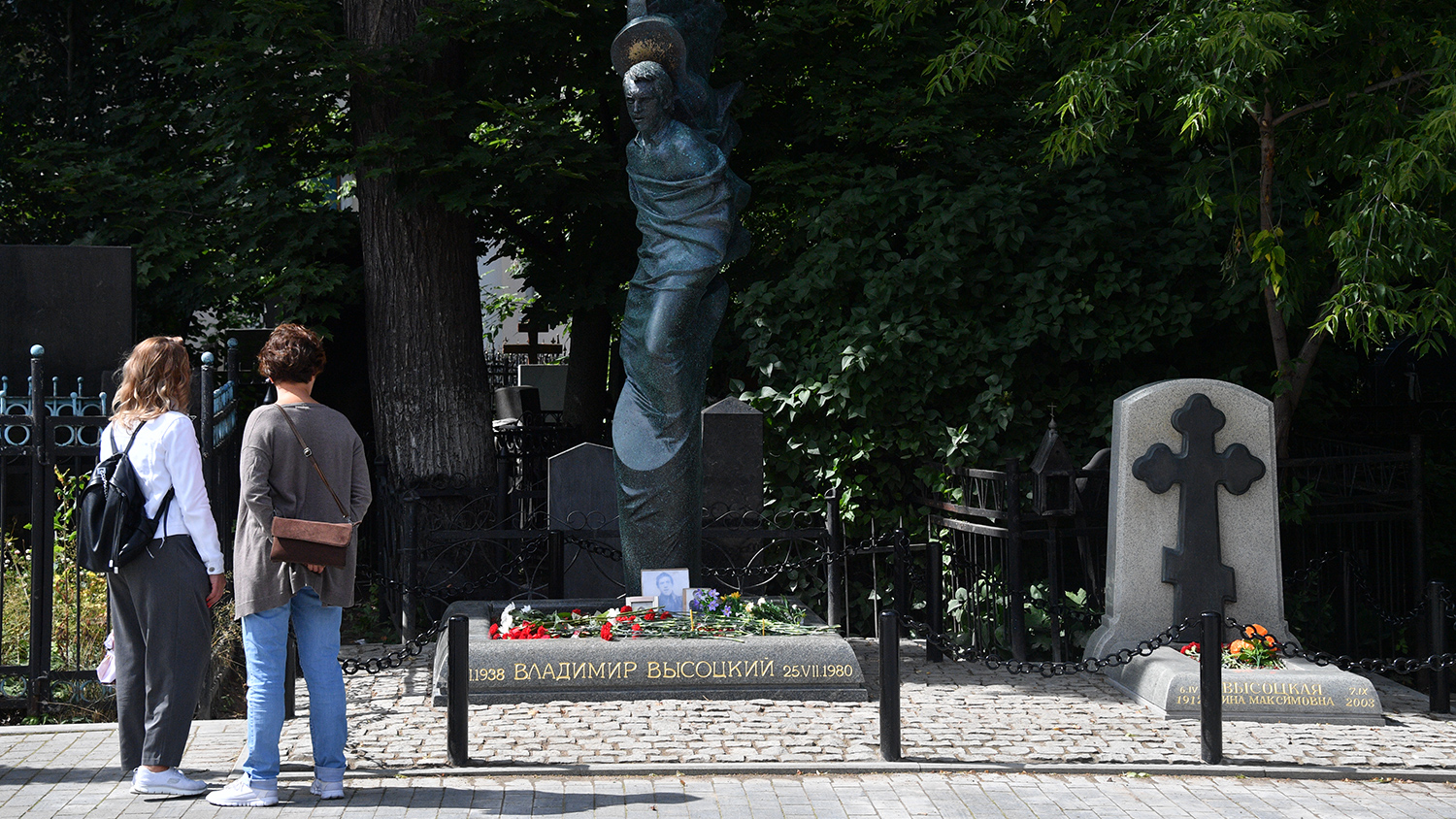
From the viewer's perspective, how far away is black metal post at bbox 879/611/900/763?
6059 millimetres

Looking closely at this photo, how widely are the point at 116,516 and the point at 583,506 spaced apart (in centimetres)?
Result: 505

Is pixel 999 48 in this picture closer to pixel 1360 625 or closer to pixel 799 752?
pixel 799 752

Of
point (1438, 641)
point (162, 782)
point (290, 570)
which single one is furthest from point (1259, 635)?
point (162, 782)

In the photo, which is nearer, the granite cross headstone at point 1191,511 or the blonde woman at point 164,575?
the blonde woman at point 164,575

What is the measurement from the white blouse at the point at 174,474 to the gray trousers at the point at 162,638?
0.09 m

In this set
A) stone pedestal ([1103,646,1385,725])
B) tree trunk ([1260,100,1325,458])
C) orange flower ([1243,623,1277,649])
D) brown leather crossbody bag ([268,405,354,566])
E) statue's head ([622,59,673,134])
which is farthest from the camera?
tree trunk ([1260,100,1325,458])

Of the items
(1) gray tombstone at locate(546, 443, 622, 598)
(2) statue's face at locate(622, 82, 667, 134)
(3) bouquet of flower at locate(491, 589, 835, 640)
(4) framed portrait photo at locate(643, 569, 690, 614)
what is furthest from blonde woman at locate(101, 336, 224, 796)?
(1) gray tombstone at locate(546, 443, 622, 598)

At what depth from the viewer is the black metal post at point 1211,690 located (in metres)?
6.18

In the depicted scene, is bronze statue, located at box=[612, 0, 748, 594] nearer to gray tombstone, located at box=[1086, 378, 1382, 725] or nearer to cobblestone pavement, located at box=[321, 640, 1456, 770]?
cobblestone pavement, located at box=[321, 640, 1456, 770]

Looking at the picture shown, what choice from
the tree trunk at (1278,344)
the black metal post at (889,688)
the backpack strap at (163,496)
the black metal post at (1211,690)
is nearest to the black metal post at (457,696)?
the backpack strap at (163,496)

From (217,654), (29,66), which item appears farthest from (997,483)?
(29,66)

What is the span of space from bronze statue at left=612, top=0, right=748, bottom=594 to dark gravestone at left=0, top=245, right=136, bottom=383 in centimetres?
445

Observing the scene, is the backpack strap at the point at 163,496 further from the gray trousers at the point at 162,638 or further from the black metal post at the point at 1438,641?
the black metal post at the point at 1438,641

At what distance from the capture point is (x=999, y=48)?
898 centimetres
